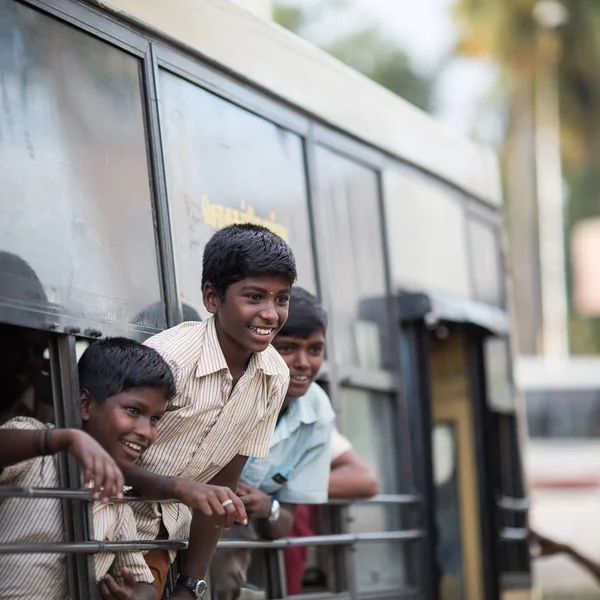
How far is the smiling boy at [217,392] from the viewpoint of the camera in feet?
12.1

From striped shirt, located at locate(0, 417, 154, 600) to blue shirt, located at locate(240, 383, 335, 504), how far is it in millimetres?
1016

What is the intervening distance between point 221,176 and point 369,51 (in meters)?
32.8

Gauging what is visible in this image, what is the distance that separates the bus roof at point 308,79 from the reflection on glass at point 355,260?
0.21 metres

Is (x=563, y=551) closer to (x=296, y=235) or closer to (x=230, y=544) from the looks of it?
(x=296, y=235)

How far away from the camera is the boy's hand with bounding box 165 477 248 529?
11.6 ft

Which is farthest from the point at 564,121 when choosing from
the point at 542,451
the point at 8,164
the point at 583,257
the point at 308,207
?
the point at 8,164

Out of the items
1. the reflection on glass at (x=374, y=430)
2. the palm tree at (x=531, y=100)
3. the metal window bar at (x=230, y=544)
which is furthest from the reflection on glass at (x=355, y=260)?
the palm tree at (x=531, y=100)

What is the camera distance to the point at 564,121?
34719 mm

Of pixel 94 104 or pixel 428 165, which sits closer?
pixel 94 104

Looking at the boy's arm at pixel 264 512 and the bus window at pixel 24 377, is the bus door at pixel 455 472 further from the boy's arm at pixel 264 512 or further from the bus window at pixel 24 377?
the bus window at pixel 24 377

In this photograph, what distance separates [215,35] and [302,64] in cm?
84

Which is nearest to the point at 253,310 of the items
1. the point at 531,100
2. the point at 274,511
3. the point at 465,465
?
the point at 274,511

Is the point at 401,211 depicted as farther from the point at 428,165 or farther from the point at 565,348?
the point at 565,348

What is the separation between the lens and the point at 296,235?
546 cm
